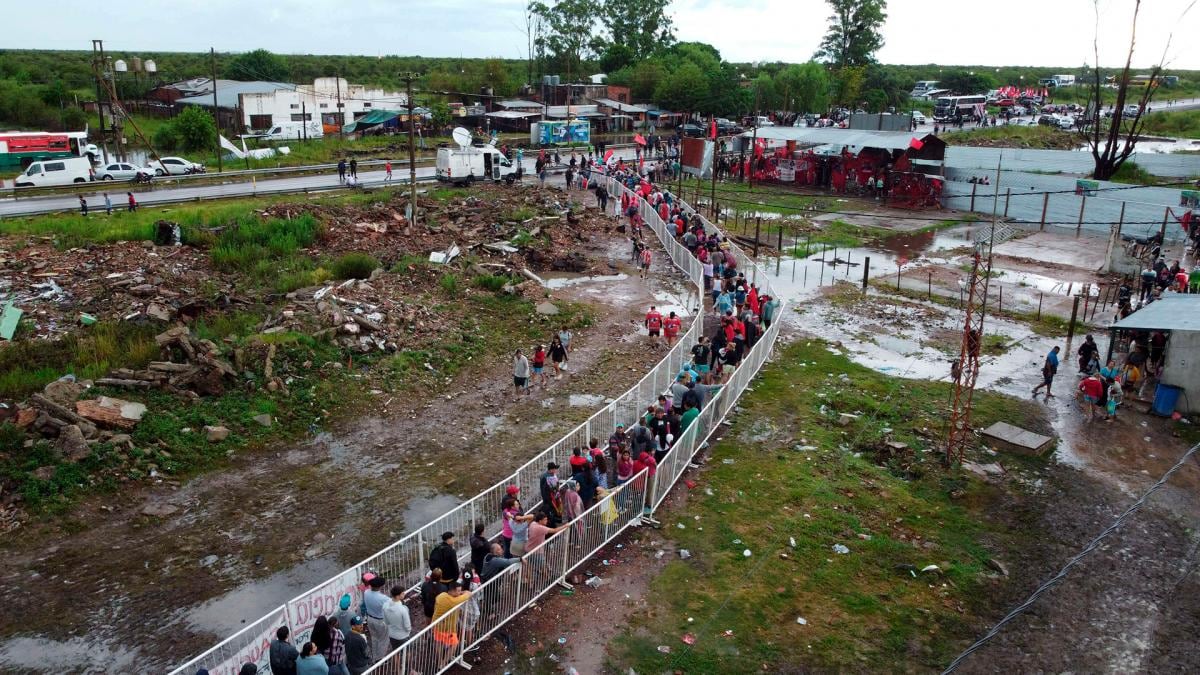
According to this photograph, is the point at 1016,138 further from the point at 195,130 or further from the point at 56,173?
the point at 56,173

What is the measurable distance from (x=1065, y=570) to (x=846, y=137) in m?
39.0

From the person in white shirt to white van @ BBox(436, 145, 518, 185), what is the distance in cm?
3310

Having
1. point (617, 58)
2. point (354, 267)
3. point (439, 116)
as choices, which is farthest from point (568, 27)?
point (354, 267)

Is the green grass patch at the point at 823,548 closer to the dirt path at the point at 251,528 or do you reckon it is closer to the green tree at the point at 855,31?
the dirt path at the point at 251,528

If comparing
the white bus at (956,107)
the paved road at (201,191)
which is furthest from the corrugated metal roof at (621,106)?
the white bus at (956,107)

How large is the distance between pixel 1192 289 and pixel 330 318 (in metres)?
24.4

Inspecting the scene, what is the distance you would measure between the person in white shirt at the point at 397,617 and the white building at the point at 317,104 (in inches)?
2195

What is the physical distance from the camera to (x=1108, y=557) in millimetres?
12086

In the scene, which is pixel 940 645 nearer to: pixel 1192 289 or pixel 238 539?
pixel 238 539

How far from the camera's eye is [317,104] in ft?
217

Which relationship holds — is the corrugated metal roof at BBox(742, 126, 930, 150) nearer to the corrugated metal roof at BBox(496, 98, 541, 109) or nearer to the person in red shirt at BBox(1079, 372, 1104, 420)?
the corrugated metal roof at BBox(496, 98, 541, 109)

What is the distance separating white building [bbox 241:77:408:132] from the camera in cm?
6038

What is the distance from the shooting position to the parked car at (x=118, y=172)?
3841 cm

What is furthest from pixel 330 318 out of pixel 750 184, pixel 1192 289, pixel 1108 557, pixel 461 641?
pixel 750 184
